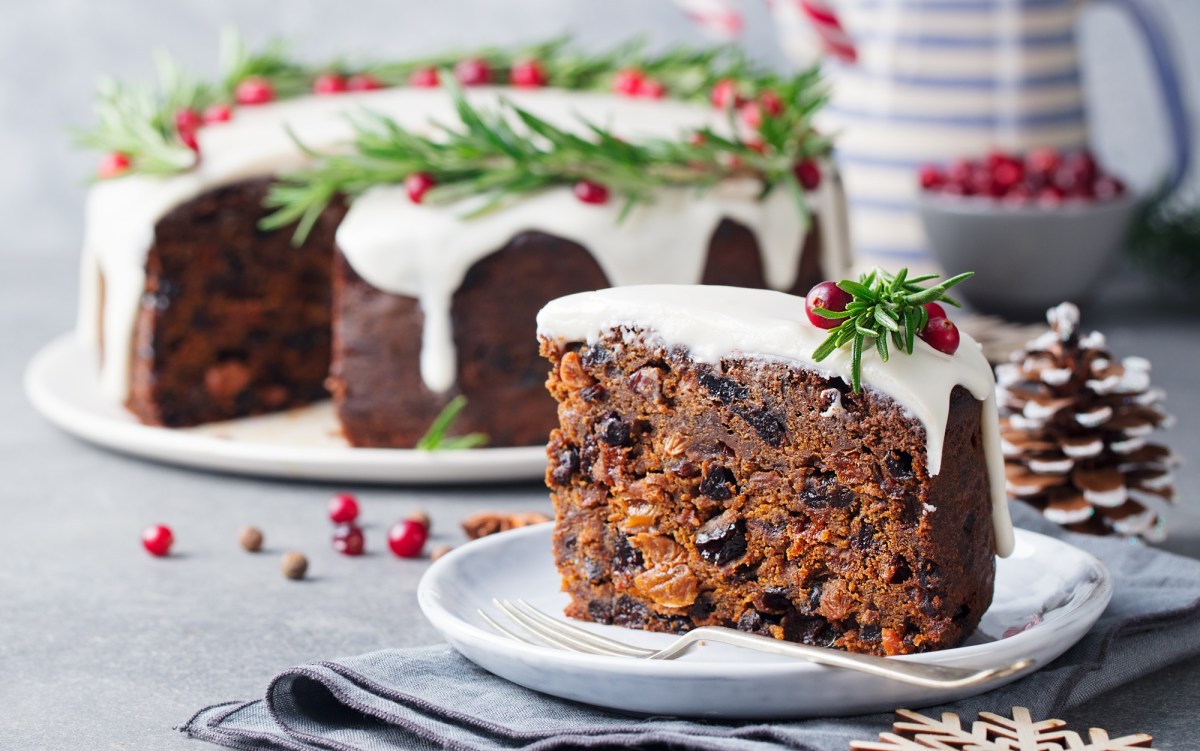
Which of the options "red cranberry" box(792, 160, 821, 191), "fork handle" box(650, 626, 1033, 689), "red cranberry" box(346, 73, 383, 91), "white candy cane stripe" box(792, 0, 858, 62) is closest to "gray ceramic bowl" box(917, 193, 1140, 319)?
"white candy cane stripe" box(792, 0, 858, 62)

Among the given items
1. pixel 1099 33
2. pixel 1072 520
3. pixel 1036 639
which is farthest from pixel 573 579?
pixel 1099 33

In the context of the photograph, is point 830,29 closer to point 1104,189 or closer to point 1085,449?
point 1104,189

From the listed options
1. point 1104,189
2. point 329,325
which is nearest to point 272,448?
point 329,325

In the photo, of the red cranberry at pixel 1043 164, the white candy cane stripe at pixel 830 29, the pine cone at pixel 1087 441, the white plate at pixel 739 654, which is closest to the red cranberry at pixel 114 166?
the white plate at pixel 739 654

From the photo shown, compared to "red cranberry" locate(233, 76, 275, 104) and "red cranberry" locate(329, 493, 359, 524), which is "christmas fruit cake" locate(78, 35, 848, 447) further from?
"red cranberry" locate(329, 493, 359, 524)

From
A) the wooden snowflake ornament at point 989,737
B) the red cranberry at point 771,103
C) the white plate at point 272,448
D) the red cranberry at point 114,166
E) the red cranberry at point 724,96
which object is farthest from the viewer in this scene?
the red cranberry at point 724,96

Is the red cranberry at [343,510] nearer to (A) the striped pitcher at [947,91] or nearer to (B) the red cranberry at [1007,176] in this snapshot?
(A) the striped pitcher at [947,91]
